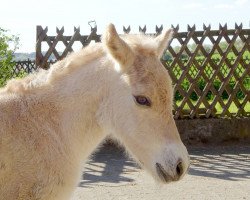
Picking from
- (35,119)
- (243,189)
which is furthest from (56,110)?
(243,189)

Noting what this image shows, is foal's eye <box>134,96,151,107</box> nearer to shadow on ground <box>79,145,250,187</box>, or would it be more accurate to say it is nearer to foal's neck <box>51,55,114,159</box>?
foal's neck <box>51,55,114,159</box>

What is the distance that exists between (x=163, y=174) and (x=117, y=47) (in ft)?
2.73

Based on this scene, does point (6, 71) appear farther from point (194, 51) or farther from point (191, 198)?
point (191, 198)

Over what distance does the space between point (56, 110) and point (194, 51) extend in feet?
22.1

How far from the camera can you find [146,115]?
10.5ft

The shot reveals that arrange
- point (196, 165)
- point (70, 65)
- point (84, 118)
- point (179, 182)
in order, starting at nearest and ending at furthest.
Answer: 1. point (84, 118)
2. point (70, 65)
3. point (179, 182)
4. point (196, 165)

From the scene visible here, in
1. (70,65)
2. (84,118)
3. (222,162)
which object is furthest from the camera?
(222,162)

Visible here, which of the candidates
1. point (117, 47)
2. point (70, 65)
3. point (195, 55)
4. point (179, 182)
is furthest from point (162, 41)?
point (195, 55)

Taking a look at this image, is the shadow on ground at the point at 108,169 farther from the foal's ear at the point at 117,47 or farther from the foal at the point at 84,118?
the foal's ear at the point at 117,47

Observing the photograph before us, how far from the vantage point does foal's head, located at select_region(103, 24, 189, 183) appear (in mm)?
3113

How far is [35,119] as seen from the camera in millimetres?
3254

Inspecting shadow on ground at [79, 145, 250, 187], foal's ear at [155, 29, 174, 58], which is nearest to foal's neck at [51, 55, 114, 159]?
foal's ear at [155, 29, 174, 58]

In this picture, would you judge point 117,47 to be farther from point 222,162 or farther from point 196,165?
point 222,162

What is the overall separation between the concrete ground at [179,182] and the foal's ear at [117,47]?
239cm
